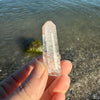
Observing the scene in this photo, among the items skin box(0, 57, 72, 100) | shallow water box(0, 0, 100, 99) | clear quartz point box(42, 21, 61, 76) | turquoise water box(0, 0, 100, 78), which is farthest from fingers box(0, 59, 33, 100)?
turquoise water box(0, 0, 100, 78)

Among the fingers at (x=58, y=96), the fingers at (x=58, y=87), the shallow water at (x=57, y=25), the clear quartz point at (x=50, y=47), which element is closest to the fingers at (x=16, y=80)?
the clear quartz point at (x=50, y=47)

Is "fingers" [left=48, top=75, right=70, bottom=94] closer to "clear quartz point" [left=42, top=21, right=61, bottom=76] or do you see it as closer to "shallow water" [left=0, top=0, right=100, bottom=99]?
"clear quartz point" [left=42, top=21, right=61, bottom=76]

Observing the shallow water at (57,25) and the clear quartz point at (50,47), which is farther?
the shallow water at (57,25)

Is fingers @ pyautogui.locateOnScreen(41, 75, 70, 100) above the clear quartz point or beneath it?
beneath

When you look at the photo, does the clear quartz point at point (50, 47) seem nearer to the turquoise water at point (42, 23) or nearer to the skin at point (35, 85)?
the skin at point (35, 85)

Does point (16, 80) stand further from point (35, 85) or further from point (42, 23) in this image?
point (42, 23)

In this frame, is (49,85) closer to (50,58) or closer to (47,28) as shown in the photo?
(50,58)

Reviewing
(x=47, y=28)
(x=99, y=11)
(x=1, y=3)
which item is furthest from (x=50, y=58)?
(x=1, y=3)
